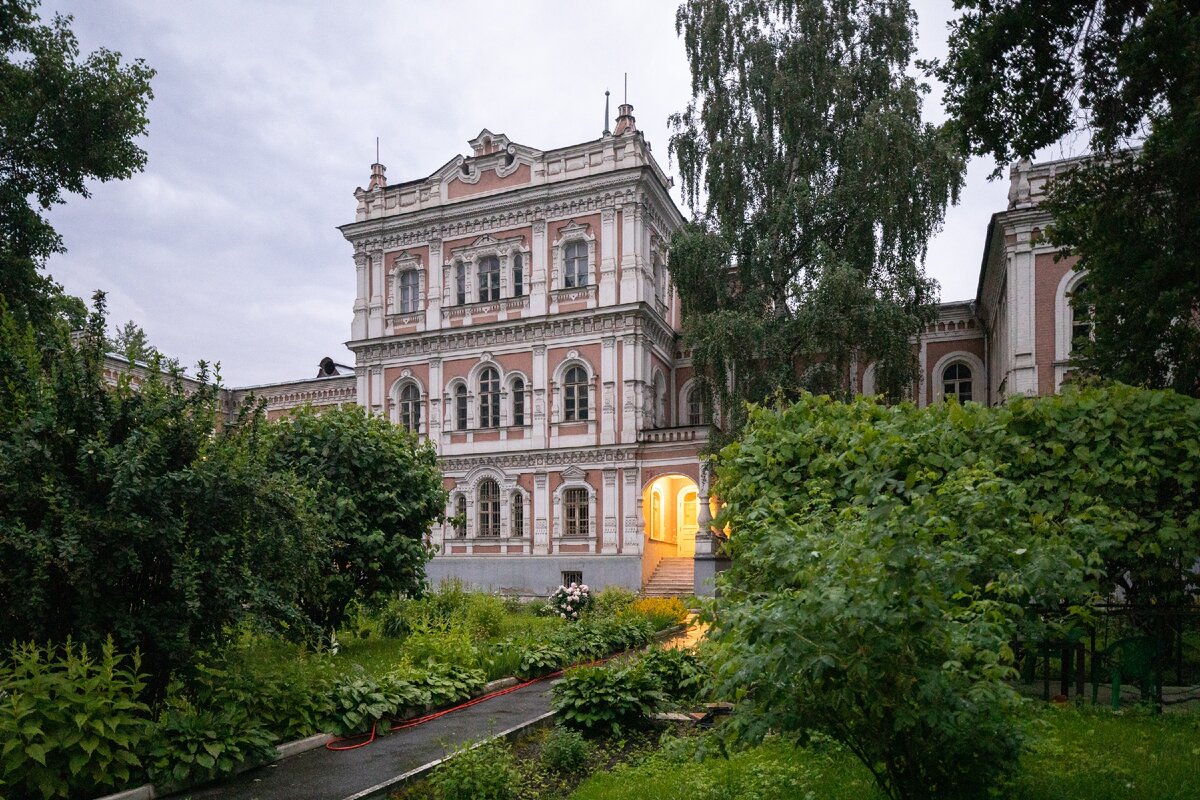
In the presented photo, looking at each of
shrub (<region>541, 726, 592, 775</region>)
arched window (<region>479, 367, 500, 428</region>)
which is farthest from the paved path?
arched window (<region>479, 367, 500, 428</region>)

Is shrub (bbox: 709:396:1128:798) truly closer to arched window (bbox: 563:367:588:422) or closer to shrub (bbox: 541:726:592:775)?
shrub (bbox: 541:726:592:775)

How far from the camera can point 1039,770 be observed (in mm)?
6398

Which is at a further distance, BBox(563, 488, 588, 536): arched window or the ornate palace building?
BBox(563, 488, 588, 536): arched window

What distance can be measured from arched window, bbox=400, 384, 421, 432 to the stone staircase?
1104 cm

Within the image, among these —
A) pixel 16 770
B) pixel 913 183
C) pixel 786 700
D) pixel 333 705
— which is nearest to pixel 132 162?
pixel 333 705

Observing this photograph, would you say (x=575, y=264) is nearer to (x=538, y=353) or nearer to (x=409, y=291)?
(x=538, y=353)

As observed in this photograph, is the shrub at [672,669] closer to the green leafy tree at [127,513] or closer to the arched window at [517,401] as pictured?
the green leafy tree at [127,513]

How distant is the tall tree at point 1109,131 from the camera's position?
1012 centimetres

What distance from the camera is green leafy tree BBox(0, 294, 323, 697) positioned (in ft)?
25.0

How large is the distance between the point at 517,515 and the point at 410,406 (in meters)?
6.40

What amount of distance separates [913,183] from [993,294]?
6.17 meters

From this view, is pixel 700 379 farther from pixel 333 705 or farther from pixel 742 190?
pixel 333 705

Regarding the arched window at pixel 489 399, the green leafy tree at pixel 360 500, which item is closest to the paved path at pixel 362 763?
the green leafy tree at pixel 360 500

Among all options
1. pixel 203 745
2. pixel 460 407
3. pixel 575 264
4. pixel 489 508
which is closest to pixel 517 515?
pixel 489 508
